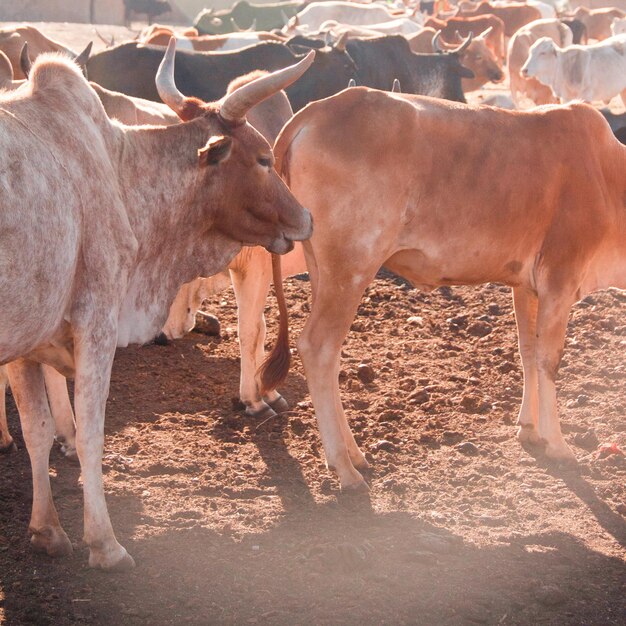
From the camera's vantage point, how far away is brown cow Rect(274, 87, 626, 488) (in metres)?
4.93

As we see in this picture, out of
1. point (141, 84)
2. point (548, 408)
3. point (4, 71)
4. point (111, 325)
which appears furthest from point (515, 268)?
point (141, 84)

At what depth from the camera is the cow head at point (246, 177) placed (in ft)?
14.7

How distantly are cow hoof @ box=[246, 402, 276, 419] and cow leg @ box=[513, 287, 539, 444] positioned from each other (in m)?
1.31

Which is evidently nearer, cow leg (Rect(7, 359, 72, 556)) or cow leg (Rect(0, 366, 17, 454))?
cow leg (Rect(7, 359, 72, 556))

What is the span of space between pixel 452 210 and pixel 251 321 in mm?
1433

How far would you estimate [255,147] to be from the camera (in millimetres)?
4574

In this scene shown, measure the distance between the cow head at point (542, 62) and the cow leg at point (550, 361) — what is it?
538 inches

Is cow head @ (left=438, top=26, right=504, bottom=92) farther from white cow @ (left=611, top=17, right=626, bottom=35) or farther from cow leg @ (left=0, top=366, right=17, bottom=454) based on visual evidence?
cow leg @ (left=0, top=366, right=17, bottom=454)

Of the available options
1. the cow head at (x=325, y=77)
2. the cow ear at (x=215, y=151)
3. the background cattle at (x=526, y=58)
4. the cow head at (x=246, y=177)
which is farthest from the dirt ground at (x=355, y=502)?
the background cattle at (x=526, y=58)

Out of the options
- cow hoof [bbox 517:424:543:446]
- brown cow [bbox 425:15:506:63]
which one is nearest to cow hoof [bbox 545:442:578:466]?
cow hoof [bbox 517:424:543:446]

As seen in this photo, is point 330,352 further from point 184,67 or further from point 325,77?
point 325,77

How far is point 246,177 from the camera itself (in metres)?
4.55

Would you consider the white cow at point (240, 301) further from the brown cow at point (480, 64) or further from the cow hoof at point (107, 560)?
the brown cow at point (480, 64)

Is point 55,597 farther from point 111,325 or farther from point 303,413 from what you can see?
point 303,413
